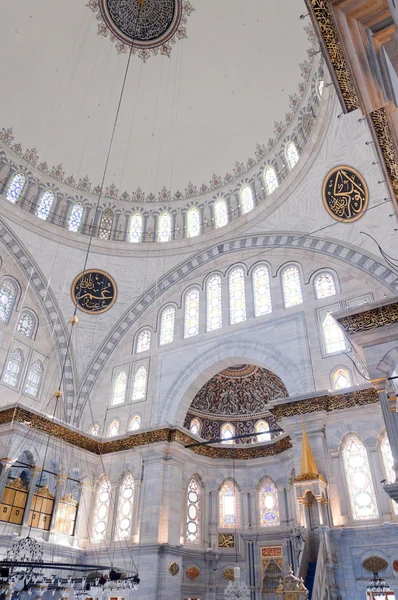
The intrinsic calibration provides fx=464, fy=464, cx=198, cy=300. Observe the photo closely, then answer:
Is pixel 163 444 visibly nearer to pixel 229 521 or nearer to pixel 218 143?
pixel 229 521

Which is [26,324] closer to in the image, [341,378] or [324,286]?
[324,286]

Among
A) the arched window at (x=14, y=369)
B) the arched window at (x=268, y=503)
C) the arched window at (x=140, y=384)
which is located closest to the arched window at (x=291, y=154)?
the arched window at (x=140, y=384)

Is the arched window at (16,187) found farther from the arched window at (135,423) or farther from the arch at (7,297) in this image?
the arched window at (135,423)

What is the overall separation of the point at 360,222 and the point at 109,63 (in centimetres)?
959

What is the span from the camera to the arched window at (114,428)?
48.1 ft

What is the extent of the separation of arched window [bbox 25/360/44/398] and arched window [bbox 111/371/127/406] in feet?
7.80

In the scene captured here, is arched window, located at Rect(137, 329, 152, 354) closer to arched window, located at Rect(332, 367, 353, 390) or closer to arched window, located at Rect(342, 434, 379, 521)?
arched window, located at Rect(332, 367, 353, 390)

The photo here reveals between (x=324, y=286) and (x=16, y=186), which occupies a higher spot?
(x=16, y=186)

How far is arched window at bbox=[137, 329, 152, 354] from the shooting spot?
1563 cm

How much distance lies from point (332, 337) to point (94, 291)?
8496mm

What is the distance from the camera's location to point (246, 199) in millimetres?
15969

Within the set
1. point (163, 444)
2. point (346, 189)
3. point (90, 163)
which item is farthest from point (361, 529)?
point (90, 163)

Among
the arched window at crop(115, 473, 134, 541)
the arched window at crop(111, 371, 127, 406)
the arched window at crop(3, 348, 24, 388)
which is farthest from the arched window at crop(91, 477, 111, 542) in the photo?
the arched window at crop(3, 348, 24, 388)

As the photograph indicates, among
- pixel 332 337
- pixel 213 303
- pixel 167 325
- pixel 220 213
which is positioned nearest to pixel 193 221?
pixel 220 213
